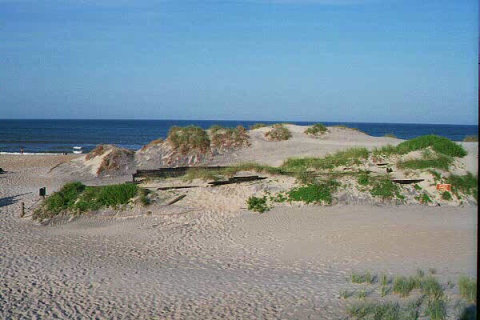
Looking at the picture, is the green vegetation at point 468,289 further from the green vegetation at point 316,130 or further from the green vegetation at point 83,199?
the green vegetation at point 316,130

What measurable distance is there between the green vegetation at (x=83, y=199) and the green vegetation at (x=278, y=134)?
15.1 m

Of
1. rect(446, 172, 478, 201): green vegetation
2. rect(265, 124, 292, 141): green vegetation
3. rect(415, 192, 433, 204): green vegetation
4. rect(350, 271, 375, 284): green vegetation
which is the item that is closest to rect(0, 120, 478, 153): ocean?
rect(265, 124, 292, 141): green vegetation

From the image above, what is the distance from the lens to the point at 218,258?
12.2 m

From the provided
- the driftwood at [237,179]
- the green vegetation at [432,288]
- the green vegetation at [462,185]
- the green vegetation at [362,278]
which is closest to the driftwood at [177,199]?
the driftwood at [237,179]

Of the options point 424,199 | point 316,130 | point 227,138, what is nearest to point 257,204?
point 424,199

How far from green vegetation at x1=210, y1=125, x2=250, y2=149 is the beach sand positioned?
12437 millimetres

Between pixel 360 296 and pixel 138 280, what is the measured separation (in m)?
4.52

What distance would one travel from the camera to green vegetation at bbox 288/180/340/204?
16688 mm

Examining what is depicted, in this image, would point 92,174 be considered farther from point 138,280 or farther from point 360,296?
point 360,296

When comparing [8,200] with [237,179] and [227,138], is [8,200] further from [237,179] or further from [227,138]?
[227,138]

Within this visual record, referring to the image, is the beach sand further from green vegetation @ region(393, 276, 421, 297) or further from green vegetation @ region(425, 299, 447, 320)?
green vegetation @ region(425, 299, 447, 320)

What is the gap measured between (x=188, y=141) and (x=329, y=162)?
9.28 meters

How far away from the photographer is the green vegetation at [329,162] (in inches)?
837

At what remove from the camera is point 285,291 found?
9.70 m
